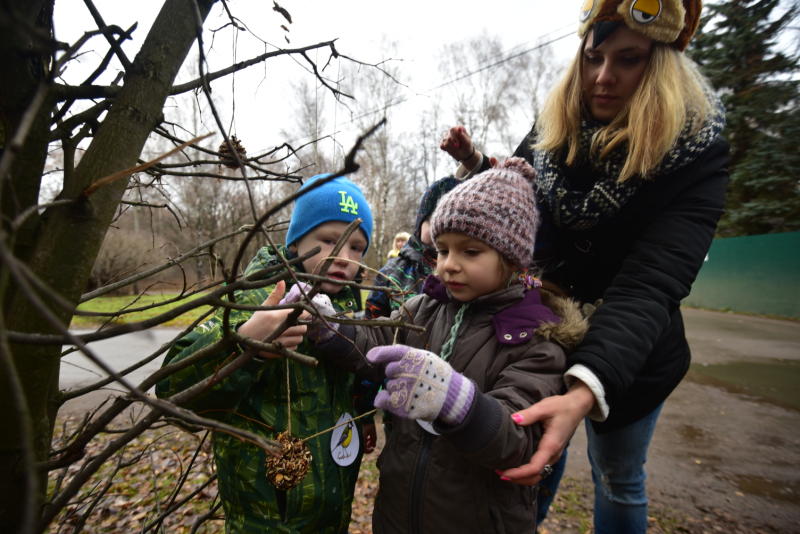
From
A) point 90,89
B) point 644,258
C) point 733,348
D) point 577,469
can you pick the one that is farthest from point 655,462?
point 733,348

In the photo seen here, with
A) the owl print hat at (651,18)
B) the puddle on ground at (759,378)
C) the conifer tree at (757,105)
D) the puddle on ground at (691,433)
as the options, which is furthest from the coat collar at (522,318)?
the conifer tree at (757,105)

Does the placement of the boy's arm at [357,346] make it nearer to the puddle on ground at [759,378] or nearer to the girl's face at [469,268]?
the girl's face at [469,268]

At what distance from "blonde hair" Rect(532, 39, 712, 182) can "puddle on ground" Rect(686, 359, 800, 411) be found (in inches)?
212

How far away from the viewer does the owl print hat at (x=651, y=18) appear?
1397 millimetres

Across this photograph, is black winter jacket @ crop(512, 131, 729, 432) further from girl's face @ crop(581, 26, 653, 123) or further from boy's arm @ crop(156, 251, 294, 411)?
boy's arm @ crop(156, 251, 294, 411)

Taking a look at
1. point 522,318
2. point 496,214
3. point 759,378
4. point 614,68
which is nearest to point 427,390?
point 522,318

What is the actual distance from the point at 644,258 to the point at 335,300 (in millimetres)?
1156

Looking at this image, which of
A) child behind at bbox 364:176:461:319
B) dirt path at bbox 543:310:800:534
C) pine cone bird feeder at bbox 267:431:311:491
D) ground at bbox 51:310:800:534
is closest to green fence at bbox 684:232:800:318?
ground at bbox 51:310:800:534

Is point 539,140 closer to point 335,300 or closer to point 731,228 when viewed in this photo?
point 335,300

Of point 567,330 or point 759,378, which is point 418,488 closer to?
point 567,330

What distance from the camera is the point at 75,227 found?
84cm

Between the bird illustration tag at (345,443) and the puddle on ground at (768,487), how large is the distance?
347cm

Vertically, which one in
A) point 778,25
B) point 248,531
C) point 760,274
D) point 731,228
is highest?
point 778,25

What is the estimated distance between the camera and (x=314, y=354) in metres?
1.57
